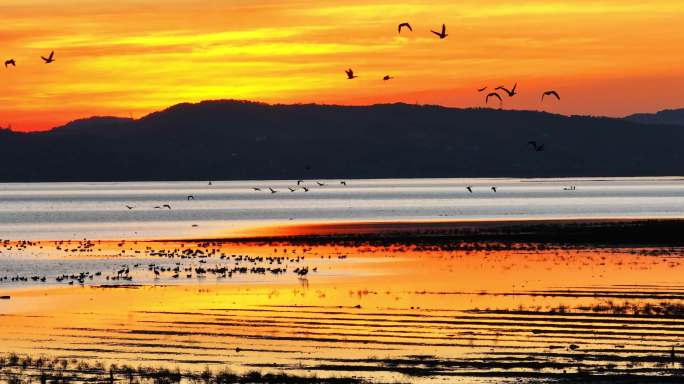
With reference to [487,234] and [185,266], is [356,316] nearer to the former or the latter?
[185,266]

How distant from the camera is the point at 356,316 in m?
41.6

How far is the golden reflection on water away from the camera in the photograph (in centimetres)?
3322

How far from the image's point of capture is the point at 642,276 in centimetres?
5475

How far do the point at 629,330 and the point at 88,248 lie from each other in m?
57.5

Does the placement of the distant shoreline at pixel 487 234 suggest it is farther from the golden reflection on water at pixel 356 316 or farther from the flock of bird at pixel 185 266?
the golden reflection on water at pixel 356 316

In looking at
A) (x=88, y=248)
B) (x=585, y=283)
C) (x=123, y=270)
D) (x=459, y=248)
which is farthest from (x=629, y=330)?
(x=88, y=248)

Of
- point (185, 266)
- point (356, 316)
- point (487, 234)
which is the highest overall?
point (487, 234)

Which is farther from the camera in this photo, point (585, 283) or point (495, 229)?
point (495, 229)

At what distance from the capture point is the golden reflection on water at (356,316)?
33.2 metres

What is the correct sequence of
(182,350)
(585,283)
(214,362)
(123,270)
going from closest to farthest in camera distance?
1. (214,362)
2. (182,350)
3. (585,283)
4. (123,270)

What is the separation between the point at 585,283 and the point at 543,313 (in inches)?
445

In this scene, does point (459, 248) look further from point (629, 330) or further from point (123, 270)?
point (629, 330)

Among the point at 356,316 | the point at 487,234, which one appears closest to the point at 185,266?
the point at 356,316

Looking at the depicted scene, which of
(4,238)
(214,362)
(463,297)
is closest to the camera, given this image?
(214,362)
